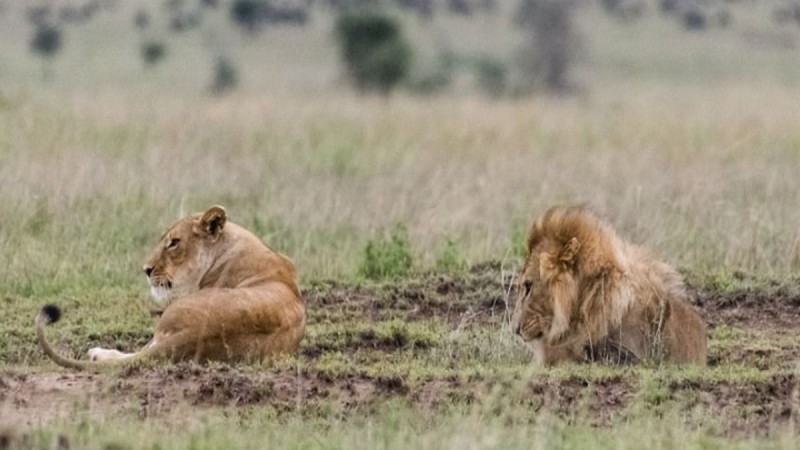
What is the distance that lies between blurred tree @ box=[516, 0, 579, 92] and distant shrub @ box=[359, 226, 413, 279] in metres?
28.6

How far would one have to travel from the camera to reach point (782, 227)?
36.7ft

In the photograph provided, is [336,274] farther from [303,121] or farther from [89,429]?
[303,121]

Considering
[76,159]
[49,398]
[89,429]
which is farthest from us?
[76,159]

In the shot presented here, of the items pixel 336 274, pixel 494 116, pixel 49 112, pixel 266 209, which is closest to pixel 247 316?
pixel 336 274

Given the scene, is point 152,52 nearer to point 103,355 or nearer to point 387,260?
point 387,260

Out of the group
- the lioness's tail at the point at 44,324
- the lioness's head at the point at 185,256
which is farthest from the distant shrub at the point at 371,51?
the lioness's tail at the point at 44,324

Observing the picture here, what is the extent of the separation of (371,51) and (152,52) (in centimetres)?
742

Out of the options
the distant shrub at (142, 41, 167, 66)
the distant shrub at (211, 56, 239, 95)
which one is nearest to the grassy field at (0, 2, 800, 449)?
the distant shrub at (211, 56, 239, 95)

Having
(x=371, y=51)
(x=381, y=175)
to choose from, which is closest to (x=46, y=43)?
(x=371, y=51)

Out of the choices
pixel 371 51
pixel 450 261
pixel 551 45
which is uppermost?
pixel 450 261

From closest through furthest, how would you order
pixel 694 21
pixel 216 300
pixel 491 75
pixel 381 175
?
pixel 216 300
pixel 381 175
pixel 491 75
pixel 694 21

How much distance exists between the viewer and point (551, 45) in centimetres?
4041

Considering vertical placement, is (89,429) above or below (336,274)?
above

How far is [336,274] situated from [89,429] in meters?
4.57
